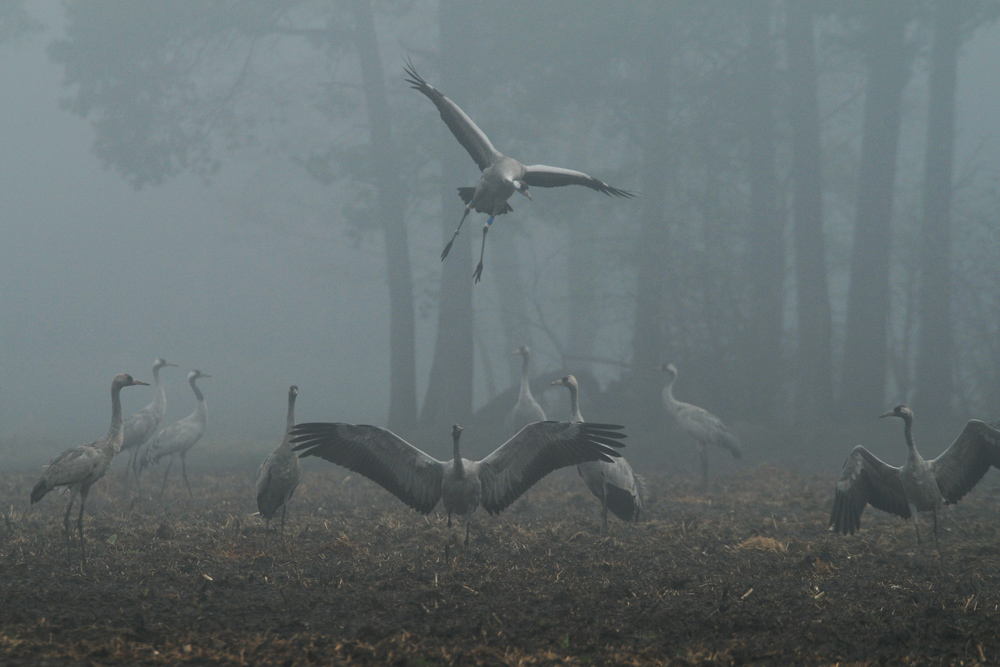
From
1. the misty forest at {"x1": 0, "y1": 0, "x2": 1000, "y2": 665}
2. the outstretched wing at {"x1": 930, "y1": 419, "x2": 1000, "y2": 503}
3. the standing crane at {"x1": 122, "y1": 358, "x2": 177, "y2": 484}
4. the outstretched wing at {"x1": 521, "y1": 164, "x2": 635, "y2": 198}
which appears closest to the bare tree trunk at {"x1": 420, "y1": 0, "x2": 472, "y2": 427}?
the misty forest at {"x1": 0, "y1": 0, "x2": 1000, "y2": 665}

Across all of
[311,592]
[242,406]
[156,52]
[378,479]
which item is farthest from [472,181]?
[242,406]

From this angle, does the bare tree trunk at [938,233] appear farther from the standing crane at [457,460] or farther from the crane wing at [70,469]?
the crane wing at [70,469]

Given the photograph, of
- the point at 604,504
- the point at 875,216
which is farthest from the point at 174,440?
the point at 875,216

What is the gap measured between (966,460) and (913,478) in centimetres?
59

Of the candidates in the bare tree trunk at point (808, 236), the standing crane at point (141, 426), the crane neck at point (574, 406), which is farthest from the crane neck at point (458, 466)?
the bare tree trunk at point (808, 236)

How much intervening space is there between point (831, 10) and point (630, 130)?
4520 millimetres

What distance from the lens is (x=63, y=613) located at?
195 inches

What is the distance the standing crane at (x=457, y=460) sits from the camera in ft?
23.3

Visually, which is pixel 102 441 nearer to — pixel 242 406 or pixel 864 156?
pixel 864 156

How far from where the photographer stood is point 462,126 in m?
7.89

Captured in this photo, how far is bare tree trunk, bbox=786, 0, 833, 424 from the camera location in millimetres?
16078

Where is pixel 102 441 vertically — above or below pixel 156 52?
below

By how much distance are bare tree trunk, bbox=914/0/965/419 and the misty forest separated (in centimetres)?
7

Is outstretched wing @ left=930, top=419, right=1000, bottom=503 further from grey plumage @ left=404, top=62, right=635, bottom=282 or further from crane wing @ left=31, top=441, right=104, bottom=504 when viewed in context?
crane wing @ left=31, top=441, right=104, bottom=504
